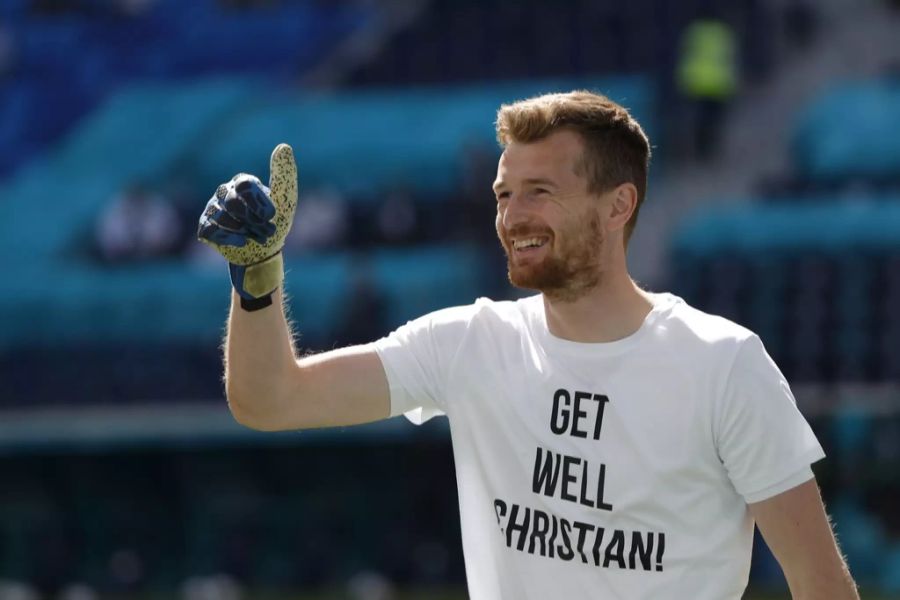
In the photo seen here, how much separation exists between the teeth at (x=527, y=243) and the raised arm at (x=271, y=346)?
1.51ft

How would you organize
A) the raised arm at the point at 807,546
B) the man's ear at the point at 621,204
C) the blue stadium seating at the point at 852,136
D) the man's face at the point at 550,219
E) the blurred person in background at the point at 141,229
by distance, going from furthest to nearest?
1. the blurred person in background at the point at 141,229
2. the blue stadium seating at the point at 852,136
3. the man's ear at the point at 621,204
4. the man's face at the point at 550,219
5. the raised arm at the point at 807,546

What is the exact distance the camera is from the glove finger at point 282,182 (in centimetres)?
401

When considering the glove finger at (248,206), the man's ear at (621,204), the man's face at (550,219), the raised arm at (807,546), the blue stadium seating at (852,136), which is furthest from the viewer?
the blue stadium seating at (852,136)

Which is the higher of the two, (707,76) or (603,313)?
(707,76)

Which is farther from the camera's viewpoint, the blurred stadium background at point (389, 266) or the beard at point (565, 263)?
the blurred stadium background at point (389, 266)

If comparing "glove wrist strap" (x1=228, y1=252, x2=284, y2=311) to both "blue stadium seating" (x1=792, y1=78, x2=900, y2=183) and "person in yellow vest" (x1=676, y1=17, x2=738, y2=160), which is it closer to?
"blue stadium seating" (x1=792, y1=78, x2=900, y2=183)

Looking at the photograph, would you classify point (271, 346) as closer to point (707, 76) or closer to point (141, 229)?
point (141, 229)

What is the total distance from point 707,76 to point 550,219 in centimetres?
1339

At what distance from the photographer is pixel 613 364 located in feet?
13.1

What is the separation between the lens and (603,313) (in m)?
4.05

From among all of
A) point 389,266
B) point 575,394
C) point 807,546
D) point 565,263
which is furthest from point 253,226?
point 389,266

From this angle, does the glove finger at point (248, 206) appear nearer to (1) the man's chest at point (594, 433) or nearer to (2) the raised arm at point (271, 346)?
(2) the raised arm at point (271, 346)

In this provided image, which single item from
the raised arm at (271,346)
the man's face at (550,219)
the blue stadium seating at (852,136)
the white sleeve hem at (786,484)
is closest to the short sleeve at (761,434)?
the white sleeve hem at (786,484)

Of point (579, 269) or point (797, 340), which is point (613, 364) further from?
point (797, 340)
